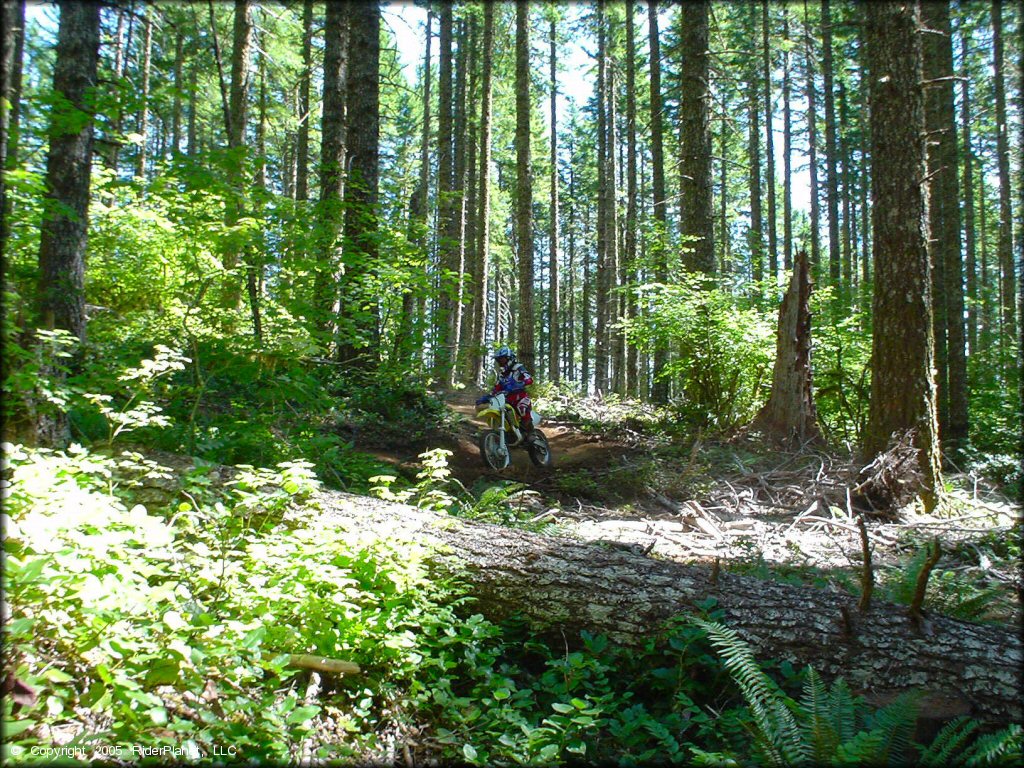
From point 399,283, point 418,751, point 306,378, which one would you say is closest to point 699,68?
point 399,283

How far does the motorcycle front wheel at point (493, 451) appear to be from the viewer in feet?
30.9

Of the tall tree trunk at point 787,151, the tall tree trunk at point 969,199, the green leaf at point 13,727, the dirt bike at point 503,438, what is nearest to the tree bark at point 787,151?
the tall tree trunk at point 787,151

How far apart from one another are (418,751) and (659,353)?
1216cm

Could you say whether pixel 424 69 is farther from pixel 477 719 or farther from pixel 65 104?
pixel 477 719

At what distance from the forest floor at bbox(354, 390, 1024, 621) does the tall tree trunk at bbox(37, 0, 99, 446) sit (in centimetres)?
419

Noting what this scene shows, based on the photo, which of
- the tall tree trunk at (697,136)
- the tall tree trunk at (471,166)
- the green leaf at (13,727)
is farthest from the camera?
the tall tree trunk at (471,166)

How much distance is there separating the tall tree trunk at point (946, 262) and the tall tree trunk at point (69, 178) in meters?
12.6

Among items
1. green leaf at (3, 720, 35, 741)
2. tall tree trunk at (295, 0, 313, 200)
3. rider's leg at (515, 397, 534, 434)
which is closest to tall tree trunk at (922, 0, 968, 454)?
rider's leg at (515, 397, 534, 434)

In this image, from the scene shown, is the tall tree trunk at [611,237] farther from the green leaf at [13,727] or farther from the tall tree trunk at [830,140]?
the green leaf at [13,727]

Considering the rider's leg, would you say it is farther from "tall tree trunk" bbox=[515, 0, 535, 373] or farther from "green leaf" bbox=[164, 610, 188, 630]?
"green leaf" bbox=[164, 610, 188, 630]

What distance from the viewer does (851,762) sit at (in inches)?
89.4

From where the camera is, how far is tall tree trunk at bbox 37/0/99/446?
516 cm

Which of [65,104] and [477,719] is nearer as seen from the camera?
[477,719]

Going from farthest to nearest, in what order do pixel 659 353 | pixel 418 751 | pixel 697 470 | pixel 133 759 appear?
pixel 659 353, pixel 697 470, pixel 418 751, pixel 133 759
